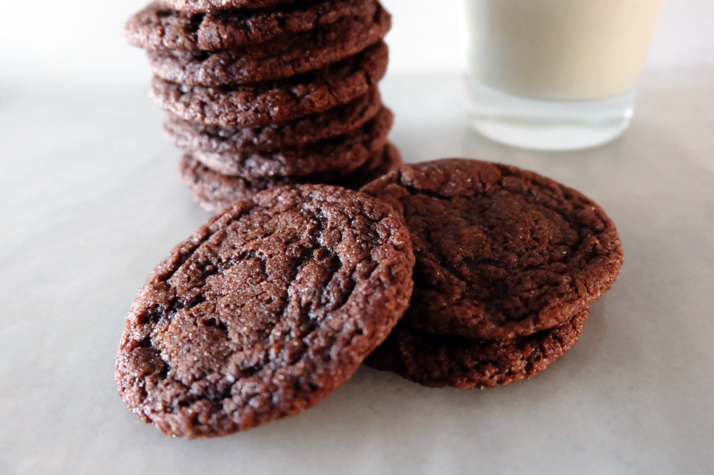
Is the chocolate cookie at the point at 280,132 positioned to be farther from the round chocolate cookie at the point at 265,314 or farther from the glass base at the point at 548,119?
the glass base at the point at 548,119

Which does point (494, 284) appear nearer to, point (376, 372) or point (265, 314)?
point (376, 372)

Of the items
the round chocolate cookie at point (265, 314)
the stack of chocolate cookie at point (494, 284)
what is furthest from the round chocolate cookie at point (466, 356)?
the round chocolate cookie at point (265, 314)

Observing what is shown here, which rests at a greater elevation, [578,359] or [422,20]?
[422,20]

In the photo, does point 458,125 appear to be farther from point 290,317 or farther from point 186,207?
point 290,317

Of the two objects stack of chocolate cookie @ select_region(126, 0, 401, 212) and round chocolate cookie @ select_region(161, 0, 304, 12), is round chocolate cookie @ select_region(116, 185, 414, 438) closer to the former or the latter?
stack of chocolate cookie @ select_region(126, 0, 401, 212)

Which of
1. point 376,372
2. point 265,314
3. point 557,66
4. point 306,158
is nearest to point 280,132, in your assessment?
point 306,158

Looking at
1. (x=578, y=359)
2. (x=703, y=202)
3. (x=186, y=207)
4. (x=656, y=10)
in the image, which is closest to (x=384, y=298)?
(x=578, y=359)
